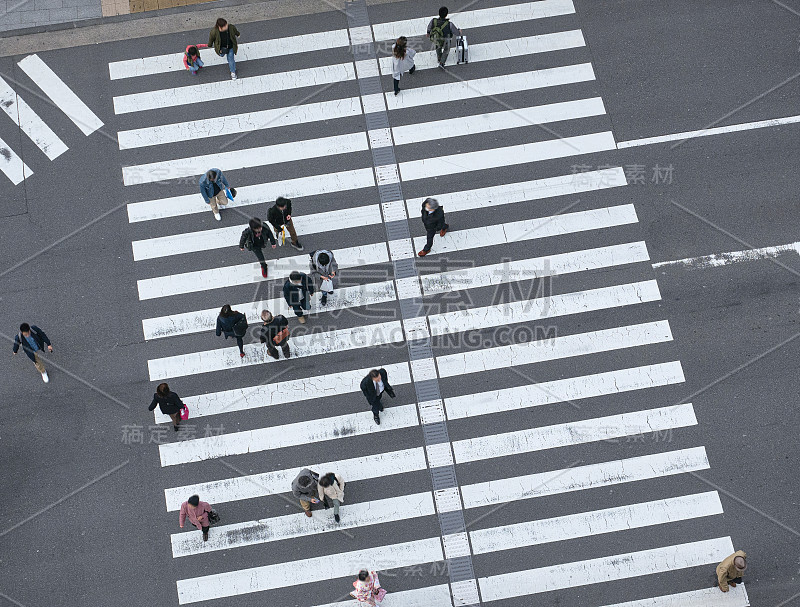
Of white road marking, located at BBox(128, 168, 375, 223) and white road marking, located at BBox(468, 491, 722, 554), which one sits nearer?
white road marking, located at BBox(468, 491, 722, 554)

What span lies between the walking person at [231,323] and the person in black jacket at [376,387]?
2.64m

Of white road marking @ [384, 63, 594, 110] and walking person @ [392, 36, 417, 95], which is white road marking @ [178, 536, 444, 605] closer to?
white road marking @ [384, 63, 594, 110]

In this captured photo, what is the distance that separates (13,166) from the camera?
761 inches

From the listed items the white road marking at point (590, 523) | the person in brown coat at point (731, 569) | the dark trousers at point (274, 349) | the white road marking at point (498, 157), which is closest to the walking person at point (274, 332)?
the dark trousers at point (274, 349)

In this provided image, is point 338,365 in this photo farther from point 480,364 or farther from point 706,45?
point 706,45

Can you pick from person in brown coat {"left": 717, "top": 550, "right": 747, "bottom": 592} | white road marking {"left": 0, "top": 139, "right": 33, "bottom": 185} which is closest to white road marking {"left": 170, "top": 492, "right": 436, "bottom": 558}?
person in brown coat {"left": 717, "top": 550, "right": 747, "bottom": 592}

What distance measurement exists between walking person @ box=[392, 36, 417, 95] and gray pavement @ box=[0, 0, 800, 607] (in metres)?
0.65

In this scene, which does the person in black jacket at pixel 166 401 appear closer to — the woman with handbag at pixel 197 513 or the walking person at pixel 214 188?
the woman with handbag at pixel 197 513

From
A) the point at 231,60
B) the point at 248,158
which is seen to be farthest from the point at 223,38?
the point at 248,158

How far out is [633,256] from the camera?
60.4ft

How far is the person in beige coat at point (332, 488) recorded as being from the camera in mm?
15402

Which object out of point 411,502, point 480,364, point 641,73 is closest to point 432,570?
point 411,502

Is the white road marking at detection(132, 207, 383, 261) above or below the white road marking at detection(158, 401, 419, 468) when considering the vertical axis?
above

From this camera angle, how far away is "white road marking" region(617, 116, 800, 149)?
19347mm
